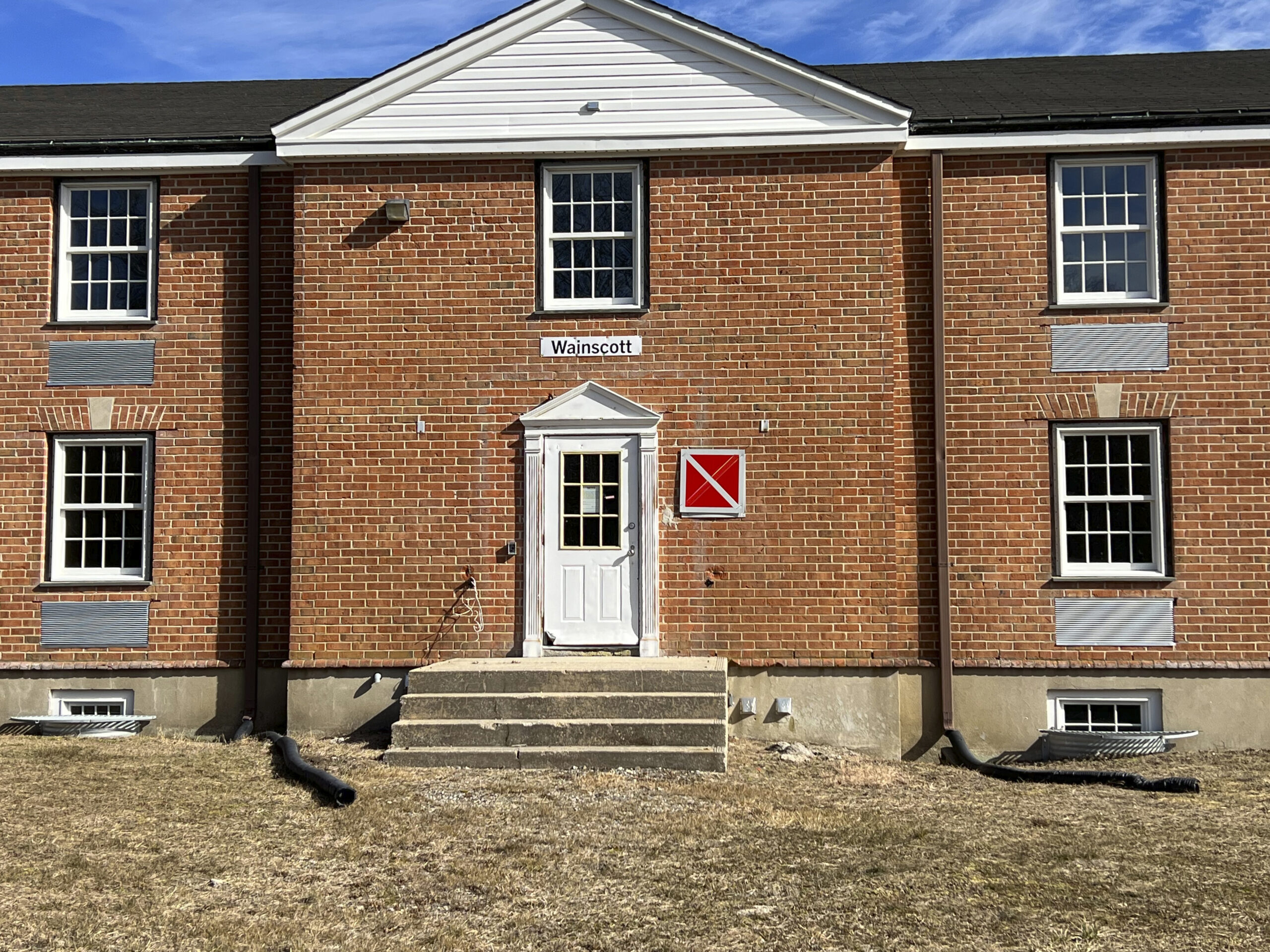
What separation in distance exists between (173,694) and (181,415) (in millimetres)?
2928

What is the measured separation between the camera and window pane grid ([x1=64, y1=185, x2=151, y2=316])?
12547 millimetres

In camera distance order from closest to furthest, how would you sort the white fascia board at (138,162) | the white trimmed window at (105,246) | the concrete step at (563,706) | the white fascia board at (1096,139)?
1. the concrete step at (563,706)
2. the white fascia board at (1096,139)
3. the white fascia board at (138,162)
4. the white trimmed window at (105,246)

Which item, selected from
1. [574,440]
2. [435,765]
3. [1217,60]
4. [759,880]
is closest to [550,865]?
[759,880]

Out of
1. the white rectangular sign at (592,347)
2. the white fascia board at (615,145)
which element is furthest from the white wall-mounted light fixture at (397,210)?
the white rectangular sign at (592,347)

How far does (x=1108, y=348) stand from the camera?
39.1 feet

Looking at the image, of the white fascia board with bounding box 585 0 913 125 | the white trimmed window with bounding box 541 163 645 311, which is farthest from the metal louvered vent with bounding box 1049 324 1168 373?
the white trimmed window with bounding box 541 163 645 311

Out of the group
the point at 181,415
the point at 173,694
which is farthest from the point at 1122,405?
the point at 173,694

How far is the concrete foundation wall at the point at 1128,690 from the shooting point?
1156 cm

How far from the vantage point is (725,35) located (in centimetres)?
1171

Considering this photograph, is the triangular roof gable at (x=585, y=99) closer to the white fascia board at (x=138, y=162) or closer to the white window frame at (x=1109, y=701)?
the white fascia board at (x=138, y=162)

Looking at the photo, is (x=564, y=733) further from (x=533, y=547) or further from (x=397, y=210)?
(x=397, y=210)

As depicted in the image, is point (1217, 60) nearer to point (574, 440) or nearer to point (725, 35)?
point (725, 35)

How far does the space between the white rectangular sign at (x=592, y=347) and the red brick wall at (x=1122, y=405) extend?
10.8 ft

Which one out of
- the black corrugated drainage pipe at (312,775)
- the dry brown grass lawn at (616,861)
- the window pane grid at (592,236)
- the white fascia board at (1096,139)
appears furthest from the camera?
the window pane grid at (592,236)
